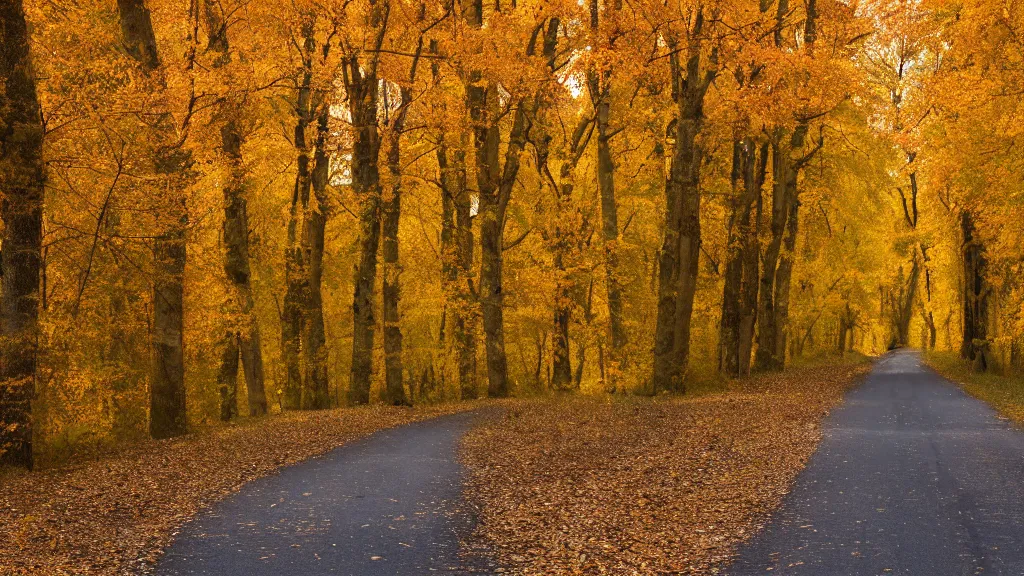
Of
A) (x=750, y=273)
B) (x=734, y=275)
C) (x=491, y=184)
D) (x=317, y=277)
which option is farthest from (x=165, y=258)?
(x=750, y=273)

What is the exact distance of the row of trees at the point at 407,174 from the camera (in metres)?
15.0

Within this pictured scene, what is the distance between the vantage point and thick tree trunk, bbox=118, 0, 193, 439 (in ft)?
53.7

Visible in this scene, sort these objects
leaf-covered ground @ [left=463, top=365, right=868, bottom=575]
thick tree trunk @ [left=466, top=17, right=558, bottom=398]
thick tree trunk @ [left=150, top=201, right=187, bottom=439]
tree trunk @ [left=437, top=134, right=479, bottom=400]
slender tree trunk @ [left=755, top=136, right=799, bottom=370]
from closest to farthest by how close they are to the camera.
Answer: leaf-covered ground @ [left=463, top=365, right=868, bottom=575], thick tree trunk @ [left=150, top=201, right=187, bottom=439], thick tree trunk @ [left=466, top=17, right=558, bottom=398], tree trunk @ [left=437, top=134, right=479, bottom=400], slender tree trunk @ [left=755, top=136, right=799, bottom=370]

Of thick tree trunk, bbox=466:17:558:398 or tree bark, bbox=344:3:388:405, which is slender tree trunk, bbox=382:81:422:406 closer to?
tree bark, bbox=344:3:388:405

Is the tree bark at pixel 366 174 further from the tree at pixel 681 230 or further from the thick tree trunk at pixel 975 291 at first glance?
the thick tree trunk at pixel 975 291

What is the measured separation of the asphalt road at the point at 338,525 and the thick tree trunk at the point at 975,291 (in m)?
28.4

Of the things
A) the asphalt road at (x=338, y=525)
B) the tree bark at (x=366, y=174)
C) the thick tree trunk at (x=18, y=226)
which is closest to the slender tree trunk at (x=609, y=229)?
the tree bark at (x=366, y=174)

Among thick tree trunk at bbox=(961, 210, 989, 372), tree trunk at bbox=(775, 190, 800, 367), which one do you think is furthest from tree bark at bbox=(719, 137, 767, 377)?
thick tree trunk at bbox=(961, 210, 989, 372)

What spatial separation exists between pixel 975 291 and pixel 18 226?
35.4m

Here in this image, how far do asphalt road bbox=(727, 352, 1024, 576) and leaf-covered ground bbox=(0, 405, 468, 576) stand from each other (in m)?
6.44

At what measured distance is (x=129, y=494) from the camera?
1112 cm

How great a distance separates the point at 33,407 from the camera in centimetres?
1305

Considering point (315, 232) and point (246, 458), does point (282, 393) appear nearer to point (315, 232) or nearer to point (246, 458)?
point (315, 232)

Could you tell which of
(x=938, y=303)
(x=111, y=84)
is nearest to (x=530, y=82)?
(x=111, y=84)
